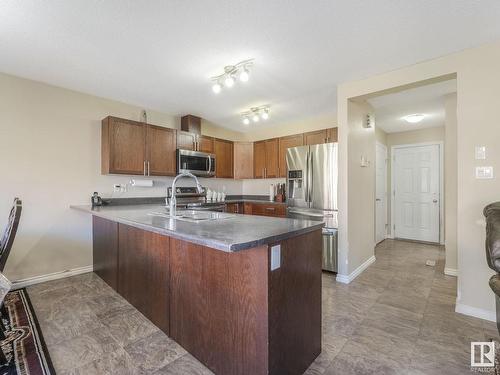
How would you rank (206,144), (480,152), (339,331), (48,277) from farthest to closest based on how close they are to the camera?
1. (206,144)
2. (48,277)
3. (480,152)
4. (339,331)

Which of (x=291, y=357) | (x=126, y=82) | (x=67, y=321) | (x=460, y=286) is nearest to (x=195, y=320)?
(x=291, y=357)

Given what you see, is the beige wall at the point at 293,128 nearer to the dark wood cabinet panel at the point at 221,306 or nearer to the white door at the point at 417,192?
the white door at the point at 417,192

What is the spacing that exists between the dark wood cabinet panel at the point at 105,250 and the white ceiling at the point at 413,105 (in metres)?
3.74

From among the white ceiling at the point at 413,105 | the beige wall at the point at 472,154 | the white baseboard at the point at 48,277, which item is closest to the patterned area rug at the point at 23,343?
the white baseboard at the point at 48,277

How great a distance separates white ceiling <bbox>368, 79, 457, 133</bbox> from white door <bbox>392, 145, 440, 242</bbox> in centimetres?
63

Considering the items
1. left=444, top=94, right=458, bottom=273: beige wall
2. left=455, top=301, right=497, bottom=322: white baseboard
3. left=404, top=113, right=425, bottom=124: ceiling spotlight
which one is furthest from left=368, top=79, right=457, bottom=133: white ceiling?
left=455, top=301, right=497, bottom=322: white baseboard

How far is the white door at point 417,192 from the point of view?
16.4 feet

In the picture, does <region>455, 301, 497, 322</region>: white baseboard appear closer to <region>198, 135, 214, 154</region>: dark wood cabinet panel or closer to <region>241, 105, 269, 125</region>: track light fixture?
<region>241, 105, 269, 125</region>: track light fixture

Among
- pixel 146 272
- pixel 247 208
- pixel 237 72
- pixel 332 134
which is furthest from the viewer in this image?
pixel 247 208

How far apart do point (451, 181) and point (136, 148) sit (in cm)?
435

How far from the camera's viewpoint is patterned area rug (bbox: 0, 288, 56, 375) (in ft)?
5.12

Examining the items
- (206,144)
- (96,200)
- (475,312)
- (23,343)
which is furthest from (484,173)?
(96,200)

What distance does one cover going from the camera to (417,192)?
5.22m

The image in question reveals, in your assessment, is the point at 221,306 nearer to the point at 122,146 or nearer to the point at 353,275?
the point at 353,275
